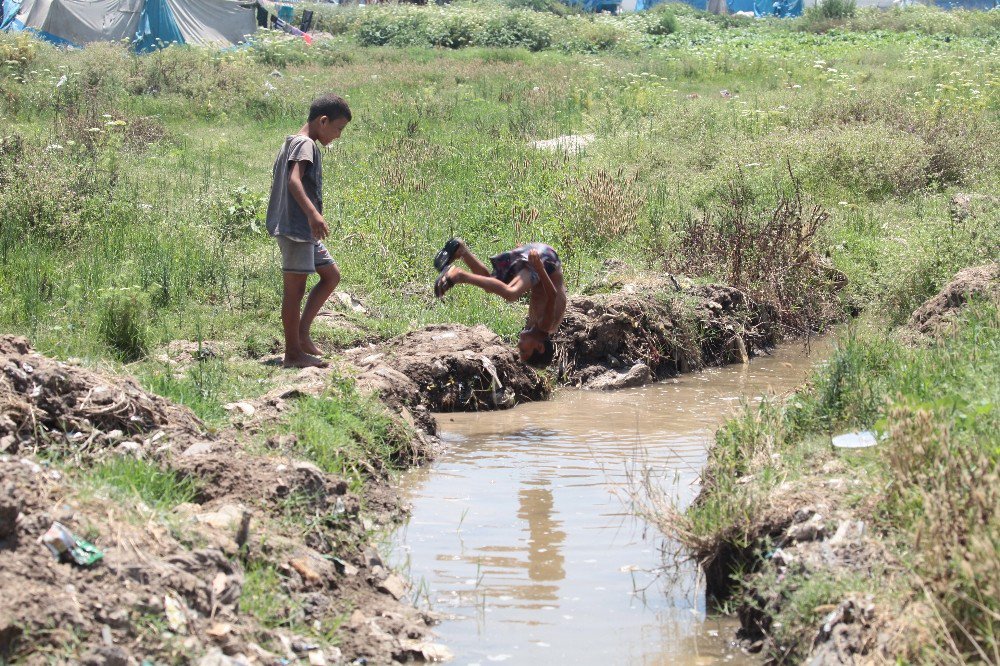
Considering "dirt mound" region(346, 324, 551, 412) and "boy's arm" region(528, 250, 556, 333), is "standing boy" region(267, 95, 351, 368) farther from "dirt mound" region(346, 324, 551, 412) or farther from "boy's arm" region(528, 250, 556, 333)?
"boy's arm" region(528, 250, 556, 333)

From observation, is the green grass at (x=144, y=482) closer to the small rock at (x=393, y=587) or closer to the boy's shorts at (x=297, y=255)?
the small rock at (x=393, y=587)

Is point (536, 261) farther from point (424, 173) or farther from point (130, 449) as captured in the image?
point (424, 173)

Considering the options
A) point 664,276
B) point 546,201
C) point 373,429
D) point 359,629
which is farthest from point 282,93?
point 359,629

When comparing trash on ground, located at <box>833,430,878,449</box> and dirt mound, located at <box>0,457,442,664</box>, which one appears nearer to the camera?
dirt mound, located at <box>0,457,442,664</box>

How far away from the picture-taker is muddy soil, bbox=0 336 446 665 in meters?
3.60

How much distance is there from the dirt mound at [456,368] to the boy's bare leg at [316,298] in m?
0.38

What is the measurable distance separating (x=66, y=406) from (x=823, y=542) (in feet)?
10.8

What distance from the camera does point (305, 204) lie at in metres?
7.68

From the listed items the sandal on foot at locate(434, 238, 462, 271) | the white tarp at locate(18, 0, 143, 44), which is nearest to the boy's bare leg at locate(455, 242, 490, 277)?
the sandal on foot at locate(434, 238, 462, 271)

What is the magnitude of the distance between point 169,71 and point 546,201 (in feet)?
34.5

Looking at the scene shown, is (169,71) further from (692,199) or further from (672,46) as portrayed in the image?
(672,46)

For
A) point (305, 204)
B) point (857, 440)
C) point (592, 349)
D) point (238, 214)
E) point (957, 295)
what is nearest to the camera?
point (857, 440)

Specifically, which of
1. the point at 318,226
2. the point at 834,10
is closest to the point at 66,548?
the point at 318,226

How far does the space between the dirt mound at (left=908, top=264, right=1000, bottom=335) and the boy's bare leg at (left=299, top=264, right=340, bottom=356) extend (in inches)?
169
